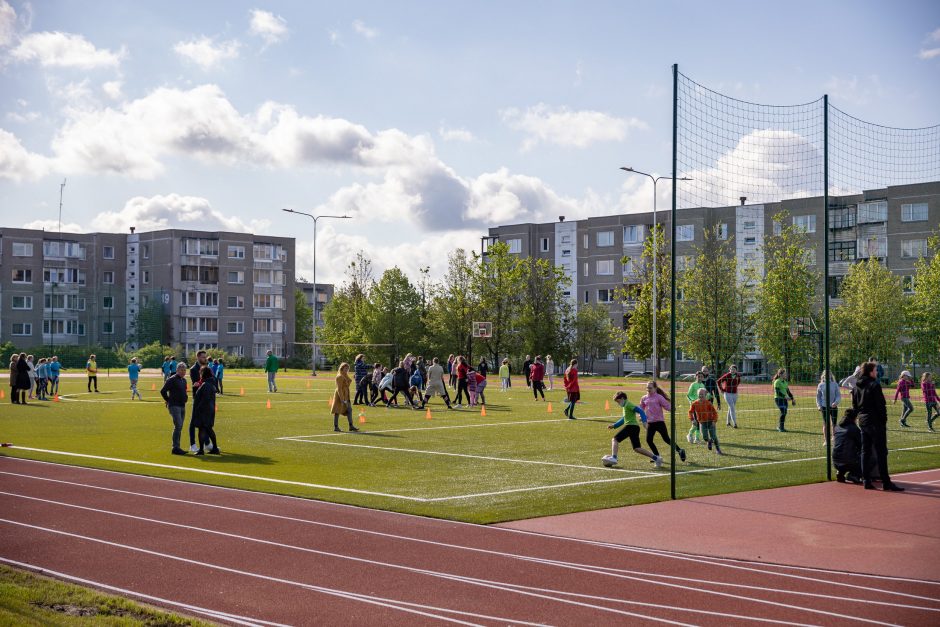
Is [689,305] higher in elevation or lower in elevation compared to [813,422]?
higher

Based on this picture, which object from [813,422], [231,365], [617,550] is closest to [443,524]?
[617,550]

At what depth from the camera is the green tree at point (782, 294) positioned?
60969 millimetres

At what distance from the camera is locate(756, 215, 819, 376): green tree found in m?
61.0

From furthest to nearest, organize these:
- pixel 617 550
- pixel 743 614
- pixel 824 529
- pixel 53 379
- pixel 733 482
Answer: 1. pixel 53 379
2. pixel 733 482
3. pixel 824 529
4. pixel 617 550
5. pixel 743 614

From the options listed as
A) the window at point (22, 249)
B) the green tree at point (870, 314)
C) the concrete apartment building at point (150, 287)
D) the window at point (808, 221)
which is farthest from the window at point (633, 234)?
the window at point (22, 249)

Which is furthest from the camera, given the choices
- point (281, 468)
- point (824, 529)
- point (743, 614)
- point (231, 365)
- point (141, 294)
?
point (141, 294)

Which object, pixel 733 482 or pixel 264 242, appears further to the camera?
pixel 264 242

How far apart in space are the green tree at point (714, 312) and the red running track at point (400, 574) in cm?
5102

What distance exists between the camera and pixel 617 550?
10.5 meters

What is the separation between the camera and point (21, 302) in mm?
100438

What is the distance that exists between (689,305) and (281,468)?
50649 mm

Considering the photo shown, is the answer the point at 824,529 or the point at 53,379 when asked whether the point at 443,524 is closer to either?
the point at 824,529

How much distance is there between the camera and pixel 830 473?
16.7 m

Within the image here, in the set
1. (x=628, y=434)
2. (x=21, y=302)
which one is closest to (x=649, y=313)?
(x=628, y=434)
